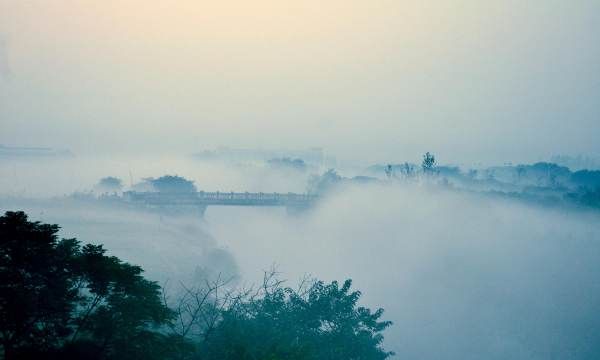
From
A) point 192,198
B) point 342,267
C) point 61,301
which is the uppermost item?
point 61,301

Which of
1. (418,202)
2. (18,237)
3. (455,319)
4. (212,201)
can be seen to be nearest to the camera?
(18,237)

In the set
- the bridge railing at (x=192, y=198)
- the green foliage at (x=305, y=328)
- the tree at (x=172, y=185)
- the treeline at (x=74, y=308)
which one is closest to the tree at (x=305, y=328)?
the green foliage at (x=305, y=328)

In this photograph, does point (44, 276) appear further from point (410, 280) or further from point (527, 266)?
point (527, 266)

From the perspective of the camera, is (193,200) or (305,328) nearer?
(305,328)

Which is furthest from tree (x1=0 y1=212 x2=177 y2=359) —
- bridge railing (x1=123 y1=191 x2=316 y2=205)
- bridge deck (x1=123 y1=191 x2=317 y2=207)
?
bridge railing (x1=123 y1=191 x2=316 y2=205)

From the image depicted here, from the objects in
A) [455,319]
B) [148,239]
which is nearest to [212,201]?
[148,239]

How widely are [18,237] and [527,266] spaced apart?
5014 cm

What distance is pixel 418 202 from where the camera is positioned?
217 ft

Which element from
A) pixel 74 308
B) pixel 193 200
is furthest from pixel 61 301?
pixel 193 200

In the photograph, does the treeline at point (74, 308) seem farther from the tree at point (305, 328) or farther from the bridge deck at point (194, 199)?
the bridge deck at point (194, 199)

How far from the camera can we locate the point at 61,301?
29.7ft

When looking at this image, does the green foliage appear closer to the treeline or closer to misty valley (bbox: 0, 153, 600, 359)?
misty valley (bbox: 0, 153, 600, 359)

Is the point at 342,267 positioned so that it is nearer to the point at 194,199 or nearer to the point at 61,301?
the point at 194,199

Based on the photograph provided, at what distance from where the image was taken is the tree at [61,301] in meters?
8.16
